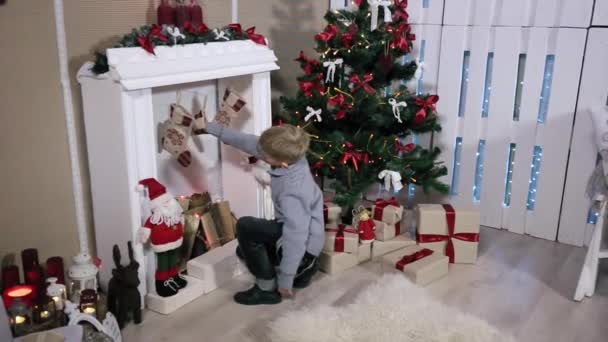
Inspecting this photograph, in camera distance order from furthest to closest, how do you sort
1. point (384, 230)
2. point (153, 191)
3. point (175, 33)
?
1. point (384, 230)
2. point (175, 33)
3. point (153, 191)

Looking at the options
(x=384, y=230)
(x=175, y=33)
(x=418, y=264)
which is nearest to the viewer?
(x=175, y=33)

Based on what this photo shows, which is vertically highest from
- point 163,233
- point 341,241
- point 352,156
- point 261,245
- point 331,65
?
point 331,65

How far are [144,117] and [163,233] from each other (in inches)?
18.6

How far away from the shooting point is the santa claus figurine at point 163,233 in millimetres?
2312

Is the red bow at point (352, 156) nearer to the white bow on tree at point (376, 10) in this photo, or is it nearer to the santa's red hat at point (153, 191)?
the white bow on tree at point (376, 10)

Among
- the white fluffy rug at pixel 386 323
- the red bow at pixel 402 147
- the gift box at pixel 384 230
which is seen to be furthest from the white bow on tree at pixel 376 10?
the white fluffy rug at pixel 386 323

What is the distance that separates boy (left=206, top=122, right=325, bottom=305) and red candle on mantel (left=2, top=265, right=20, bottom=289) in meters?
0.88

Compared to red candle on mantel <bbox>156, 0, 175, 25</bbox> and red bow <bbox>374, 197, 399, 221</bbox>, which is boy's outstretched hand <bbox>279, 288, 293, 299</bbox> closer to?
red bow <bbox>374, 197, 399, 221</bbox>

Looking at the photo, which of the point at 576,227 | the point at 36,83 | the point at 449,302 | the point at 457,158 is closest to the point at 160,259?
the point at 36,83

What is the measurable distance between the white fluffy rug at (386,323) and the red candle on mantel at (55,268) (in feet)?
2.83

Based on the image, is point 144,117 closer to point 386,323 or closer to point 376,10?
point 386,323

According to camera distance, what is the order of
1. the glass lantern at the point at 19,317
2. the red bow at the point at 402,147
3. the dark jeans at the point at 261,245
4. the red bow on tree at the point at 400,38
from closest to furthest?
the glass lantern at the point at 19,317, the dark jeans at the point at 261,245, the red bow on tree at the point at 400,38, the red bow at the point at 402,147

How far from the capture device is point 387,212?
301 cm

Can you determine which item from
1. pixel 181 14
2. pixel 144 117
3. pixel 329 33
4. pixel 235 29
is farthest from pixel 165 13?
pixel 329 33
